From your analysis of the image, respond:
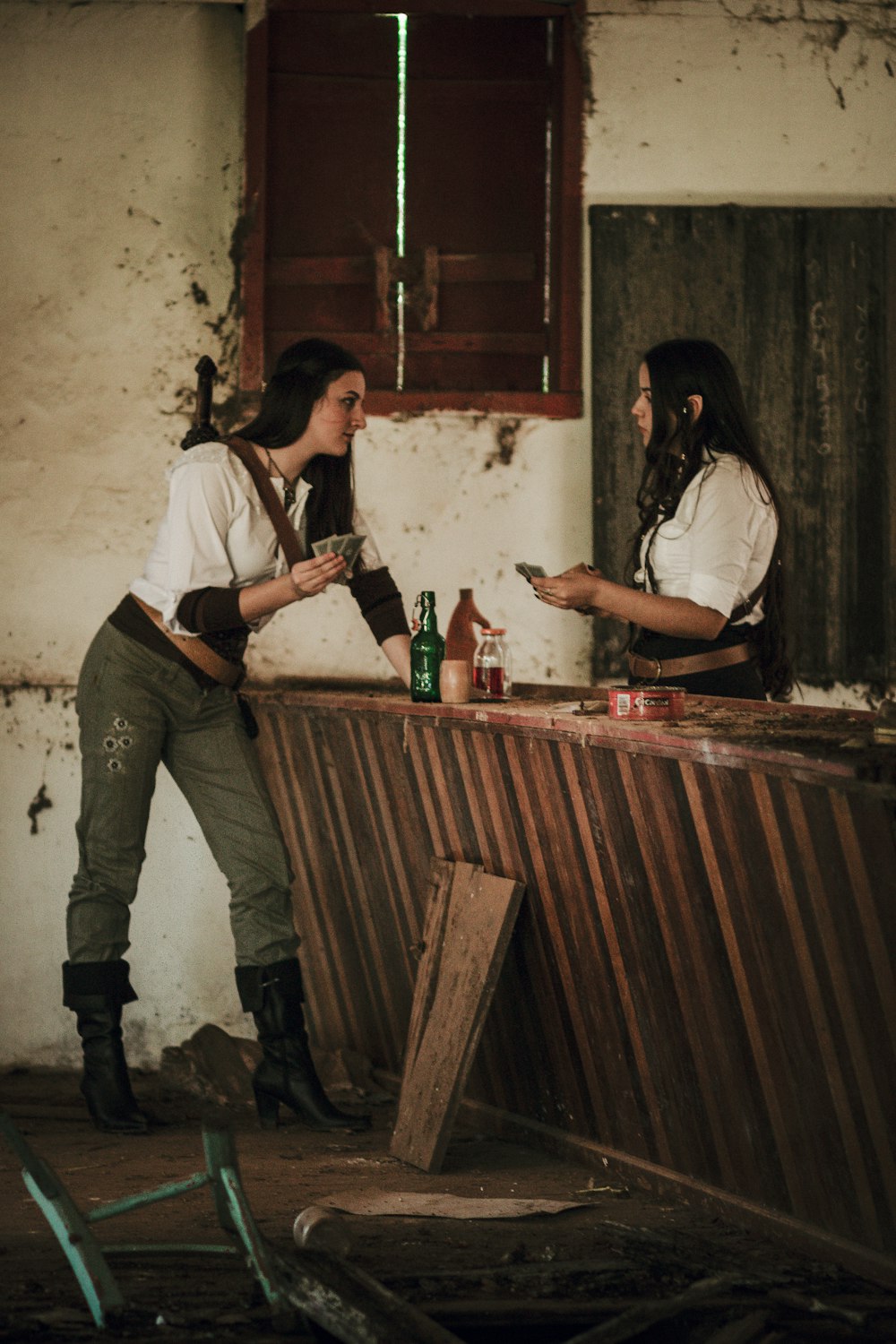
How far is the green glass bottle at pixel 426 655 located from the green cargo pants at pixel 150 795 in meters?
0.48

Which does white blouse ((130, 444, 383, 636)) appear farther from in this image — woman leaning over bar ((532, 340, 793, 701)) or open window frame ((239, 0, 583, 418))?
open window frame ((239, 0, 583, 418))

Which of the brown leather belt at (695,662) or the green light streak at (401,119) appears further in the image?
the green light streak at (401,119)

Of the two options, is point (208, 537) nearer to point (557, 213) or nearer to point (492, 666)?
point (492, 666)

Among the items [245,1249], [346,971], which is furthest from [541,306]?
[245,1249]

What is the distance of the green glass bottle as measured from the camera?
12.3 ft

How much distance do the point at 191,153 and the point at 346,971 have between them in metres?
2.60

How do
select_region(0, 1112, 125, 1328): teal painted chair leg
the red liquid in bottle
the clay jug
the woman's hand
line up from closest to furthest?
select_region(0, 1112, 125, 1328): teal painted chair leg → the woman's hand → the red liquid in bottle → the clay jug

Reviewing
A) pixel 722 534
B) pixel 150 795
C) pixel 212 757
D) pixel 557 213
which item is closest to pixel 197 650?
pixel 212 757

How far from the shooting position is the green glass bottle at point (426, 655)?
3746mm

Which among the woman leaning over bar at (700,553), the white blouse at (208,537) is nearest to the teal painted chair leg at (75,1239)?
the white blouse at (208,537)

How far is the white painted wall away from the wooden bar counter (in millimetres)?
795

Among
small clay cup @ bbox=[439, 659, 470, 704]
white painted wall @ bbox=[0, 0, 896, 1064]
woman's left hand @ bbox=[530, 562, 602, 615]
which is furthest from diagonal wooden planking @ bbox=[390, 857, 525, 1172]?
white painted wall @ bbox=[0, 0, 896, 1064]

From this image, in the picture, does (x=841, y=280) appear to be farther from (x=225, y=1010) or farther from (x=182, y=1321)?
(x=182, y=1321)

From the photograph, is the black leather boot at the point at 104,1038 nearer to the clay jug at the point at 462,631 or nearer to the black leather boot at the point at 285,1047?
the black leather boot at the point at 285,1047
